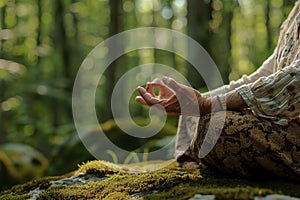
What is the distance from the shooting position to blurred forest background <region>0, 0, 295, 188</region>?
18.0 feet

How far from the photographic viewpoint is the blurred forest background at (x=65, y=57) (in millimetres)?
5480

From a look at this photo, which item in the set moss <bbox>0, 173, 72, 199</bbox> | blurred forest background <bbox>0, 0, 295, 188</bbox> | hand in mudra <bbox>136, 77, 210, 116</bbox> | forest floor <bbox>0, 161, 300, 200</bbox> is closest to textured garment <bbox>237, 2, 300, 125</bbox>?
hand in mudra <bbox>136, 77, 210, 116</bbox>

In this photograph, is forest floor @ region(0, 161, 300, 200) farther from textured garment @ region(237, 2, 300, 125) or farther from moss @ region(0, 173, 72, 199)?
textured garment @ region(237, 2, 300, 125)

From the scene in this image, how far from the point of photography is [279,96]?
2053 mm

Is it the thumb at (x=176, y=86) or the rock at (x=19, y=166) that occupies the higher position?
the thumb at (x=176, y=86)

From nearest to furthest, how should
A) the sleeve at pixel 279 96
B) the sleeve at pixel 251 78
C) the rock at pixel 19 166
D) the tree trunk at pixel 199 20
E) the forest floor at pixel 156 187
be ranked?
the forest floor at pixel 156 187 < the sleeve at pixel 279 96 < the sleeve at pixel 251 78 < the rock at pixel 19 166 < the tree trunk at pixel 199 20

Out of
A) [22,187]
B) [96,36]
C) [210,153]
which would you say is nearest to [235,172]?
[210,153]

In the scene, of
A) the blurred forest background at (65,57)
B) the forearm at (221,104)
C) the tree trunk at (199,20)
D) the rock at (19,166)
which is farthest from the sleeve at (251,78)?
the rock at (19,166)

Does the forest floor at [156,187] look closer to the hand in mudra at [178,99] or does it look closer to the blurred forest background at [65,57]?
the hand in mudra at [178,99]

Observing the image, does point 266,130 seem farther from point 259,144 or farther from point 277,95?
point 277,95

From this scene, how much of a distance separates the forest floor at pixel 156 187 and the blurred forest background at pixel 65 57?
2.18m

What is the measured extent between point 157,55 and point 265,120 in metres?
19.7

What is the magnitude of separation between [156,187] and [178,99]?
0.46 m

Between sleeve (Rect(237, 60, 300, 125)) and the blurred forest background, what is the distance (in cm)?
317
